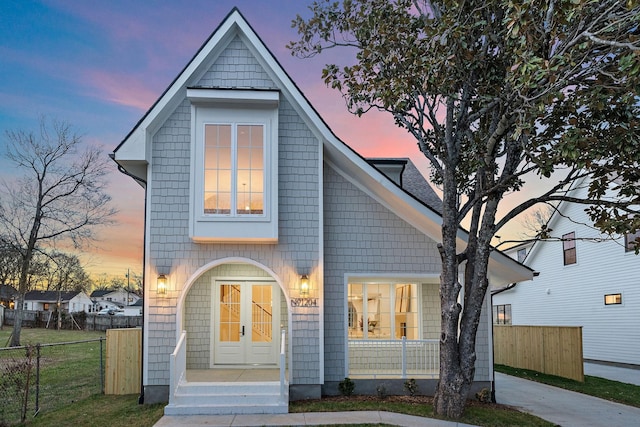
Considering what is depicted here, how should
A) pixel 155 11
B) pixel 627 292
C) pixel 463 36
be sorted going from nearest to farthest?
pixel 463 36 → pixel 155 11 → pixel 627 292

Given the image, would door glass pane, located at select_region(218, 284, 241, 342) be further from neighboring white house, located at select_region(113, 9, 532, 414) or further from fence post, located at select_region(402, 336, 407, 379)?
fence post, located at select_region(402, 336, 407, 379)

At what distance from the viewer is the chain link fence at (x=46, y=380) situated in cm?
923

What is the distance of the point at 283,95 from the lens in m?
10.9

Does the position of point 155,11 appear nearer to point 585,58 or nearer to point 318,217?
point 318,217

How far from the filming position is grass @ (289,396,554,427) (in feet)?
29.2

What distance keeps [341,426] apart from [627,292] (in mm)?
14763

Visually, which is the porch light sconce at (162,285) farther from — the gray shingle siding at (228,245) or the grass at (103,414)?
the grass at (103,414)

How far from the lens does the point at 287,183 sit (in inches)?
423

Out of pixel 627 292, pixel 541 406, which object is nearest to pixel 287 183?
pixel 541 406

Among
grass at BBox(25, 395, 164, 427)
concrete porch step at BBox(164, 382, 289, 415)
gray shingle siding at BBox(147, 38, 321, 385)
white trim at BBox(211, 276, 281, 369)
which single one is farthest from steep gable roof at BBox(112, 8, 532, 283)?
grass at BBox(25, 395, 164, 427)

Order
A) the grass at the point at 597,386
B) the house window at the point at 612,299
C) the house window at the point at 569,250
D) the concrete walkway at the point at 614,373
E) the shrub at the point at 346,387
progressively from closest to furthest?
the shrub at the point at 346,387
the grass at the point at 597,386
the concrete walkway at the point at 614,373
the house window at the point at 612,299
the house window at the point at 569,250

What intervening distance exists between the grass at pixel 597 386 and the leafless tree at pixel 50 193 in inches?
812

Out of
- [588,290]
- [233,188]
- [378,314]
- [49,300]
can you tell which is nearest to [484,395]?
[378,314]

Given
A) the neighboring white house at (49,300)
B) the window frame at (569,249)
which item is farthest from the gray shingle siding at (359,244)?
the neighboring white house at (49,300)
